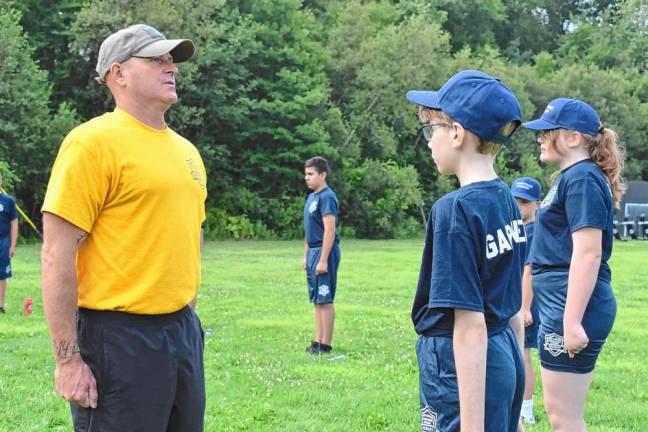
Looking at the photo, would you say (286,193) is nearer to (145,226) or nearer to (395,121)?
(395,121)

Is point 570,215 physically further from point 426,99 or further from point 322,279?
point 322,279

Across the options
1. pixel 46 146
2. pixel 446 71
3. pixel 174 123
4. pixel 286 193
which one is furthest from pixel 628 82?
pixel 46 146

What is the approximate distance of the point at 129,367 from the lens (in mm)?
3258

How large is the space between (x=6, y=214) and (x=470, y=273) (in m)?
9.73

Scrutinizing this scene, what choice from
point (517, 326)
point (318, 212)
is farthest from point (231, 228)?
point (517, 326)

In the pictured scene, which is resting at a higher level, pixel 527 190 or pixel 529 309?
pixel 527 190

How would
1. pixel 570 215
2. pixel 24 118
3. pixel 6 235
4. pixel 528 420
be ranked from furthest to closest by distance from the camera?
1. pixel 24 118
2. pixel 6 235
3. pixel 528 420
4. pixel 570 215

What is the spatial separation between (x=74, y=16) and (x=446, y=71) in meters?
19.5

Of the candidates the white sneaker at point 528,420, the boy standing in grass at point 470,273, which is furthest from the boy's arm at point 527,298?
the boy standing in grass at point 470,273

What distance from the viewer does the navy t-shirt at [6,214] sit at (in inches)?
436

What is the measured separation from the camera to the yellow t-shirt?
125 inches

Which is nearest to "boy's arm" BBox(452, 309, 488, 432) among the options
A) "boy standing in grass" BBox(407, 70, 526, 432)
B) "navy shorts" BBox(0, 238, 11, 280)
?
"boy standing in grass" BBox(407, 70, 526, 432)

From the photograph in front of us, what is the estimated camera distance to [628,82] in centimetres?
4972

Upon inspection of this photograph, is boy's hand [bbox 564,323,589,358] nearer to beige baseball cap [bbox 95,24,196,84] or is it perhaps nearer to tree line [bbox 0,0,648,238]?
beige baseball cap [bbox 95,24,196,84]
